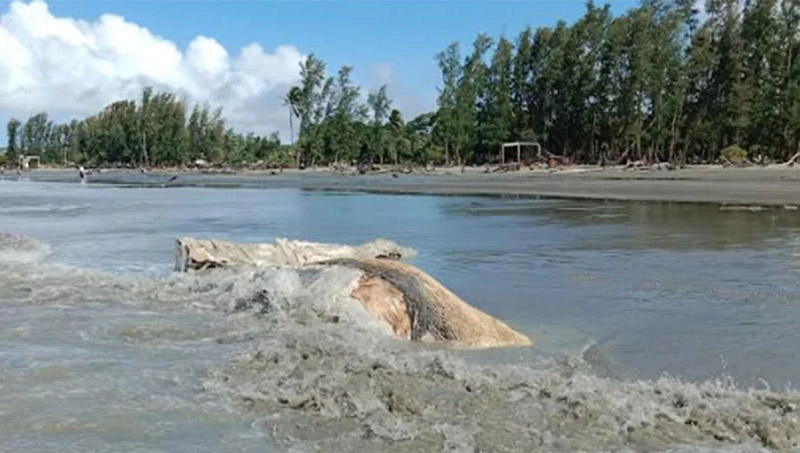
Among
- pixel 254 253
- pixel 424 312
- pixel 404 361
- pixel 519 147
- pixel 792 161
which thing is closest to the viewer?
pixel 404 361

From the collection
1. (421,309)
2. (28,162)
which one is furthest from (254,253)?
(28,162)

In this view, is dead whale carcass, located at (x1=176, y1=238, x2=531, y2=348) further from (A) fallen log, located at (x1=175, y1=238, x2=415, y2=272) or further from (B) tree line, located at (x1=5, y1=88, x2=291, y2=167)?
(B) tree line, located at (x1=5, y1=88, x2=291, y2=167)

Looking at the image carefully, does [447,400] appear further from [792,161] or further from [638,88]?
[638,88]

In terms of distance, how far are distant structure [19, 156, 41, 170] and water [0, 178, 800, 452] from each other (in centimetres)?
15596

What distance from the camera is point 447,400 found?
505cm

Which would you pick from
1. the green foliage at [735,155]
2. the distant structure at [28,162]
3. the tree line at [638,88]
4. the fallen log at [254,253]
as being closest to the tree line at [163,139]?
the distant structure at [28,162]

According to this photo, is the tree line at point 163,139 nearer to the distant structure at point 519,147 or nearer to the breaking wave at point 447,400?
the distant structure at point 519,147

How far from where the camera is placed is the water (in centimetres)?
446

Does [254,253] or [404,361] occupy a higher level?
[254,253]

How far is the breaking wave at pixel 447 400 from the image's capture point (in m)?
4.33

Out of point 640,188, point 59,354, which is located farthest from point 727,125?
point 59,354

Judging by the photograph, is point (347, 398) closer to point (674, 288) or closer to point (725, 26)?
point (674, 288)

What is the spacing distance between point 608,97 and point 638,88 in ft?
13.3

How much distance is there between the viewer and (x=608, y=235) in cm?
1678
